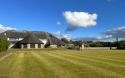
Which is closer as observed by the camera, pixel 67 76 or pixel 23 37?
pixel 67 76

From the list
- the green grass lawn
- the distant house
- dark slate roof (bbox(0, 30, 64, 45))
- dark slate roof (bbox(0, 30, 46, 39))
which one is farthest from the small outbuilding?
the green grass lawn

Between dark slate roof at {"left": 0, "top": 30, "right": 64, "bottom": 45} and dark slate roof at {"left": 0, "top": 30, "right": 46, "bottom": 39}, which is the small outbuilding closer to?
dark slate roof at {"left": 0, "top": 30, "right": 64, "bottom": 45}

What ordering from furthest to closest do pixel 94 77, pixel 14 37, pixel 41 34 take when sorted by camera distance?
pixel 41 34
pixel 14 37
pixel 94 77

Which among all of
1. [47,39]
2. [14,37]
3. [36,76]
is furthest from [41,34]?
[36,76]

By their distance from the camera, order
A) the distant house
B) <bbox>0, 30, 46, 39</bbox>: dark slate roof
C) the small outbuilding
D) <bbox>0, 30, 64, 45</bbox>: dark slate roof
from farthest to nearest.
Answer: <bbox>0, 30, 64, 45</bbox>: dark slate roof, <bbox>0, 30, 46, 39</bbox>: dark slate roof, the distant house, the small outbuilding

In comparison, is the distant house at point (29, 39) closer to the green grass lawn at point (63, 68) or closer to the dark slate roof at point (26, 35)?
the dark slate roof at point (26, 35)

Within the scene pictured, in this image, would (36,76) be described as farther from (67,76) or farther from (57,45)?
(57,45)

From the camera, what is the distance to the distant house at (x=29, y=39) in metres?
96.2

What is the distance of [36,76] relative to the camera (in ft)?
40.4

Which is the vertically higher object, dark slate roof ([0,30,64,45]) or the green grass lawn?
dark slate roof ([0,30,64,45])

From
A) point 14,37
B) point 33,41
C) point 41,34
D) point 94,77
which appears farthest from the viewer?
point 41,34

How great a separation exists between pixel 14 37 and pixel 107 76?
94.6 meters

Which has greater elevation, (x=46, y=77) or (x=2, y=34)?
(x=2, y=34)

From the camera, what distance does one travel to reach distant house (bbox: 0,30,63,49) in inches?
3787
